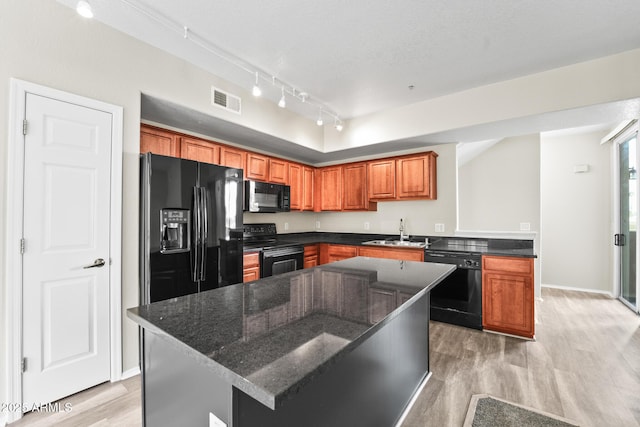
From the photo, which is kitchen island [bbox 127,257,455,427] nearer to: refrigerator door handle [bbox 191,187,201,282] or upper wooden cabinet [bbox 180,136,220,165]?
refrigerator door handle [bbox 191,187,201,282]

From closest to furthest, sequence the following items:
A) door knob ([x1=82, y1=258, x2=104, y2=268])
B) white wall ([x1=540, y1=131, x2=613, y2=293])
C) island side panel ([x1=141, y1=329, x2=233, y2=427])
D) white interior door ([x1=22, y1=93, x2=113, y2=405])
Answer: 1. island side panel ([x1=141, y1=329, x2=233, y2=427])
2. white interior door ([x1=22, y1=93, x2=113, y2=405])
3. door knob ([x1=82, y1=258, x2=104, y2=268])
4. white wall ([x1=540, y1=131, x2=613, y2=293])

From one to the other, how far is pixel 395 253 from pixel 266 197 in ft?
6.32

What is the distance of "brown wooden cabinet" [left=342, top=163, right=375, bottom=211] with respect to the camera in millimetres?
4555

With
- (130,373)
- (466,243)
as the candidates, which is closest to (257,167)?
(130,373)

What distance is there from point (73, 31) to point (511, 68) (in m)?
3.75

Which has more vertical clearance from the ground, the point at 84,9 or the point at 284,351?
the point at 84,9

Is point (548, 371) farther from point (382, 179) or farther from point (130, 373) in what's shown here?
point (130, 373)

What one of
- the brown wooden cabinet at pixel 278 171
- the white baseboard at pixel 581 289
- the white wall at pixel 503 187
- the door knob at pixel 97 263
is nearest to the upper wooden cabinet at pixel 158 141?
the door knob at pixel 97 263

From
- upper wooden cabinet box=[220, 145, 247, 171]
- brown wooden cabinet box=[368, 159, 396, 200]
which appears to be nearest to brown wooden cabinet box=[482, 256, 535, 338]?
brown wooden cabinet box=[368, 159, 396, 200]

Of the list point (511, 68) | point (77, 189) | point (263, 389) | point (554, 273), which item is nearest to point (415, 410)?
point (263, 389)

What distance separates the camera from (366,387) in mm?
1426

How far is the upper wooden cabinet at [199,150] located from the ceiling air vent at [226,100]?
530 millimetres

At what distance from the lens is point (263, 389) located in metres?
0.63

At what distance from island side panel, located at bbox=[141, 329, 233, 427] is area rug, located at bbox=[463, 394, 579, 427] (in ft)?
5.57
